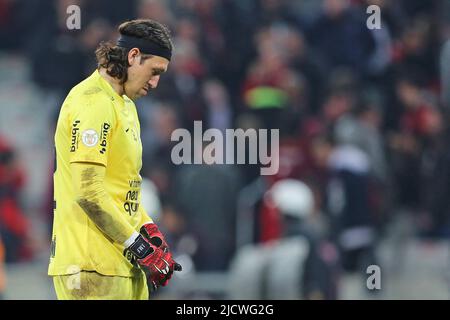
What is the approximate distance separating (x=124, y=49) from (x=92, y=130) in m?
0.50

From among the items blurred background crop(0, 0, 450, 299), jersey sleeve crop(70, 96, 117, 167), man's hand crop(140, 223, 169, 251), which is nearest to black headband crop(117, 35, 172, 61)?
jersey sleeve crop(70, 96, 117, 167)

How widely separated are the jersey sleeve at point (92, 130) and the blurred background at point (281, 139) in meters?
5.02

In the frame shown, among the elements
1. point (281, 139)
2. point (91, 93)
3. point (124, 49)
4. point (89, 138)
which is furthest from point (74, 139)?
point (281, 139)

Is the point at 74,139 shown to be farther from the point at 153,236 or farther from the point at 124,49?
the point at 153,236

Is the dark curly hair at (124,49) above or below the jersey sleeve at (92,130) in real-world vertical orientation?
above

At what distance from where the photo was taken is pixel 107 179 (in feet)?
19.4

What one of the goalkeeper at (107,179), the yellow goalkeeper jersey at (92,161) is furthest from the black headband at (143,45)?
the yellow goalkeeper jersey at (92,161)

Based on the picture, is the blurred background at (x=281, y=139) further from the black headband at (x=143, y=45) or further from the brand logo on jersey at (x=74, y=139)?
the brand logo on jersey at (x=74, y=139)

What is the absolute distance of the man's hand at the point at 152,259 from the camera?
5.84 meters

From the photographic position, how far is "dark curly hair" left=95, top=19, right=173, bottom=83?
598cm

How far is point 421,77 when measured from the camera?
45.5 feet

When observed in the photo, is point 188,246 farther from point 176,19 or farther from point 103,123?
point 103,123

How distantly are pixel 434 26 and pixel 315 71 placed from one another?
1.44m
